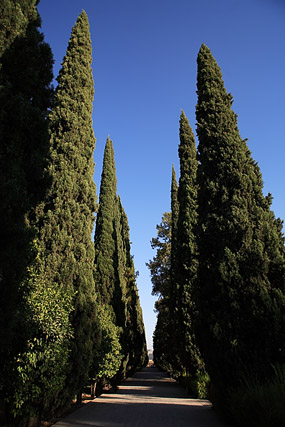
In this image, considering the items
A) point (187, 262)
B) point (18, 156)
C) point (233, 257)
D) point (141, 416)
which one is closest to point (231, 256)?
point (233, 257)

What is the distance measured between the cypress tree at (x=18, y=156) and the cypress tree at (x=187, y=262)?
8.01 meters

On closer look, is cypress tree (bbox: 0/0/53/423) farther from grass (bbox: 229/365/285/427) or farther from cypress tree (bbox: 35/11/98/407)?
grass (bbox: 229/365/285/427)

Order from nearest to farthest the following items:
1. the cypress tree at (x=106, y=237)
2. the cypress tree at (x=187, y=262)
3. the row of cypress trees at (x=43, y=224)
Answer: the row of cypress trees at (x=43, y=224), the cypress tree at (x=187, y=262), the cypress tree at (x=106, y=237)

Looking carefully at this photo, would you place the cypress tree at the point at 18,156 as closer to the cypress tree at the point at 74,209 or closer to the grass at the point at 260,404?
the cypress tree at the point at 74,209

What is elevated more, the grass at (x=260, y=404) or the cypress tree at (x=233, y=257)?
the cypress tree at (x=233, y=257)

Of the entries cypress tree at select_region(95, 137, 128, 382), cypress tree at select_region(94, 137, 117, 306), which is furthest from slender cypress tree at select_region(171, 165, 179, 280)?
cypress tree at select_region(94, 137, 117, 306)

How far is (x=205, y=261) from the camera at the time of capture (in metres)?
8.55

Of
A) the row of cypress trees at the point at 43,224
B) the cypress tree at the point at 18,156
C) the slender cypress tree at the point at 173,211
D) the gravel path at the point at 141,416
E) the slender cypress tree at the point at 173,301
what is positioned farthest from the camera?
the slender cypress tree at the point at 173,211

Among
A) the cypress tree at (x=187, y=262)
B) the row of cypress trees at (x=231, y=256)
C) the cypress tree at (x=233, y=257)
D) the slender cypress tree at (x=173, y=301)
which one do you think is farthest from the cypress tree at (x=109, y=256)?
the cypress tree at (x=233, y=257)

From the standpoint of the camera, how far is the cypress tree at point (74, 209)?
8250mm

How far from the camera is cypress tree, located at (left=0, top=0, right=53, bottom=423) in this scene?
4363mm

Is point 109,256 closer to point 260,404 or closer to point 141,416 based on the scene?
point 141,416

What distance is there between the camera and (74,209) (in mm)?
9359

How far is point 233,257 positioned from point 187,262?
Answer: 6.51m
